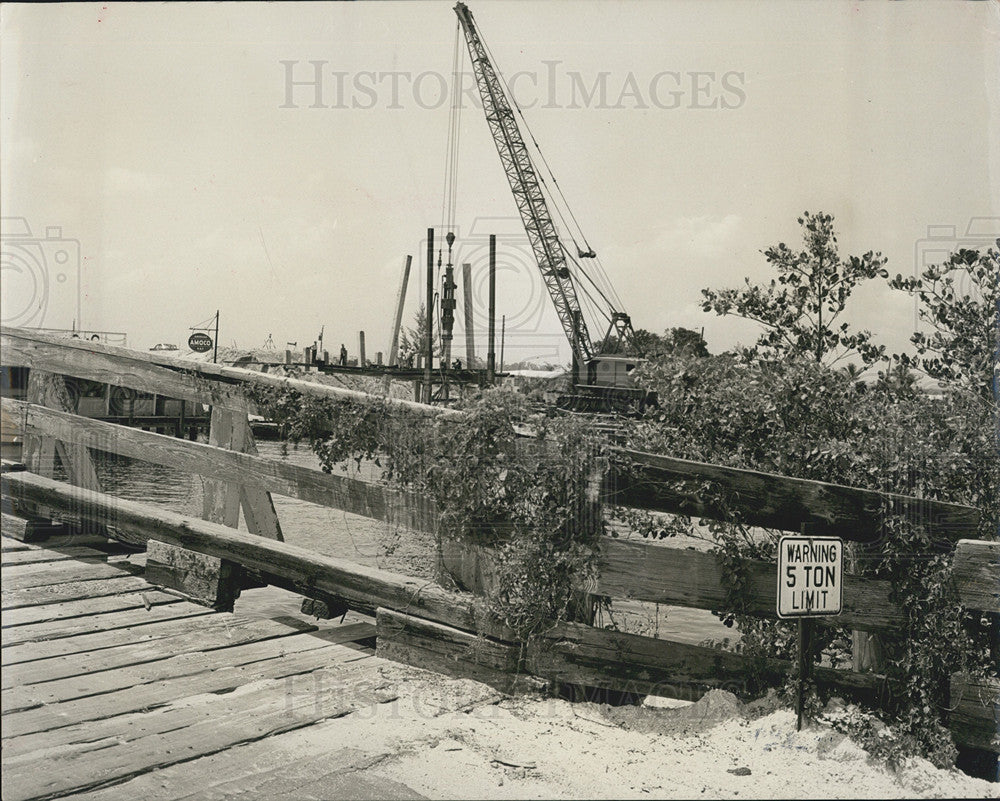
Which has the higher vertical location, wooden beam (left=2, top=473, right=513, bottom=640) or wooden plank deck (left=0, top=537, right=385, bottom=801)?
wooden beam (left=2, top=473, right=513, bottom=640)

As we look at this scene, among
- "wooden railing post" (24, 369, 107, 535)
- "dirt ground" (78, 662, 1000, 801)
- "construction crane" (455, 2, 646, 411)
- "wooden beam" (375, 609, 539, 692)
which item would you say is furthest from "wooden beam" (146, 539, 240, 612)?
"construction crane" (455, 2, 646, 411)

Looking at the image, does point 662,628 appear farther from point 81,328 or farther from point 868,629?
point 81,328

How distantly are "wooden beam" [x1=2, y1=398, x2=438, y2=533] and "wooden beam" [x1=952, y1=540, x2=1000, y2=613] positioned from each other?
237 centimetres

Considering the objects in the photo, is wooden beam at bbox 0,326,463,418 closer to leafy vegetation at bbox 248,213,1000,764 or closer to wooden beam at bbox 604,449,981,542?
leafy vegetation at bbox 248,213,1000,764

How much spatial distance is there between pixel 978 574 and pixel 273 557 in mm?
3545

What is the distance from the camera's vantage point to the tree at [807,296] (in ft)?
19.9

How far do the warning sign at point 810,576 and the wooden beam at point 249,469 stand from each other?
166cm

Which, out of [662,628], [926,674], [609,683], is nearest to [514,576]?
[609,683]

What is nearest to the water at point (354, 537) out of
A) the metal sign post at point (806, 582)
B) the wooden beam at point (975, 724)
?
the metal sign post at point (806, 582)

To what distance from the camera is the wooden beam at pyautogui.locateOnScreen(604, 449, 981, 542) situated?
386 centimetres

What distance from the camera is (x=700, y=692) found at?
157 inches

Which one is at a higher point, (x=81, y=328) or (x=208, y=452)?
(x=81, y=328)

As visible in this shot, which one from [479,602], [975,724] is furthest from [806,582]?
[479,602]

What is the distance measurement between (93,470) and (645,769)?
173 inches
